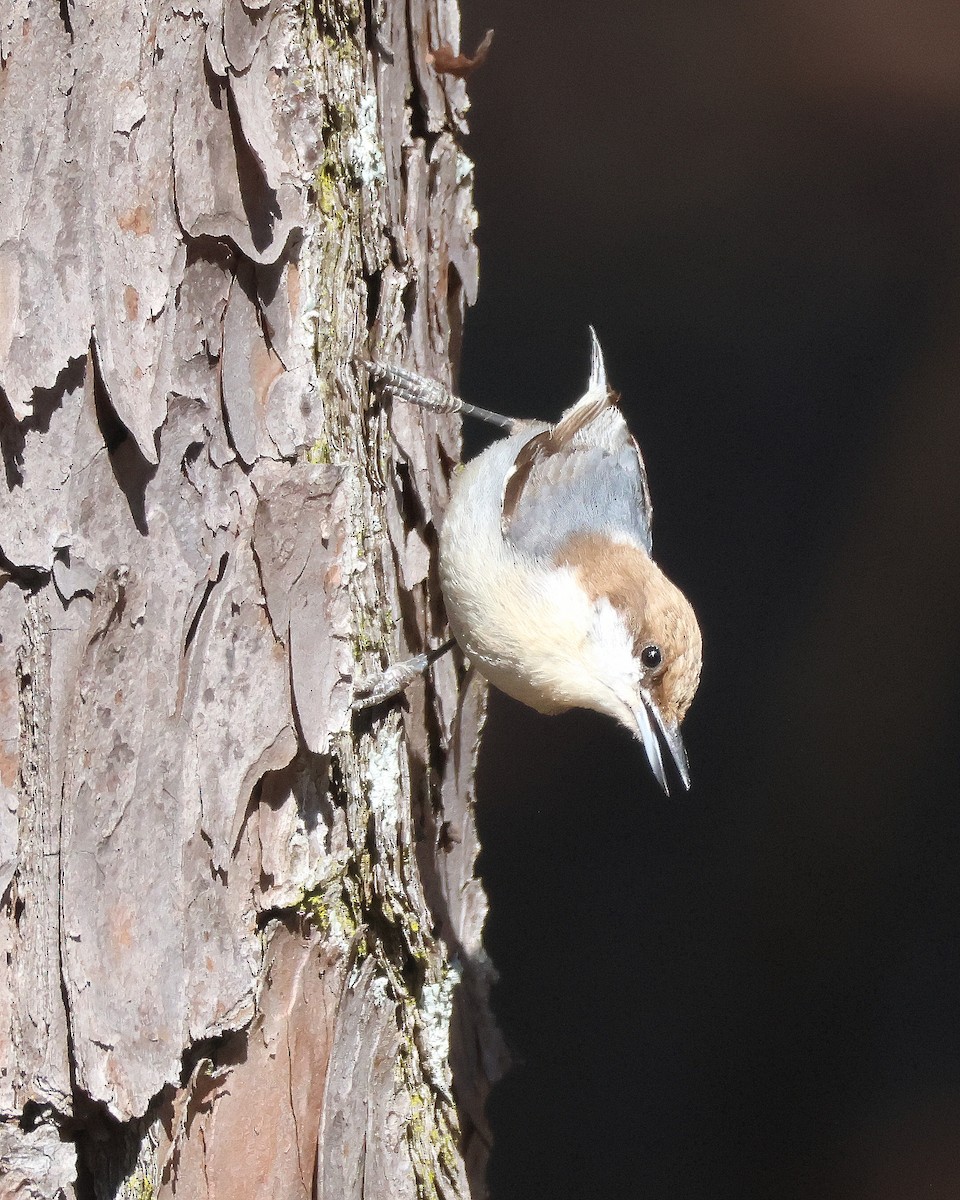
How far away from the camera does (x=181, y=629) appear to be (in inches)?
42.7

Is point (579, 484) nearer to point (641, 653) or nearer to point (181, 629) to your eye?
point (641, 653)

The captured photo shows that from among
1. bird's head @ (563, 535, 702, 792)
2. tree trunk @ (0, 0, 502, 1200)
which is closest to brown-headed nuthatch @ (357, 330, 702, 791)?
bird's head @ (563, 535, 702, 792)

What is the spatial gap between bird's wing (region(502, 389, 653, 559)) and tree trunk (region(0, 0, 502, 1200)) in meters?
0.43

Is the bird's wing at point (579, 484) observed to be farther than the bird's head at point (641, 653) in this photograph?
Yes

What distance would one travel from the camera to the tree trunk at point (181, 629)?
1.01m

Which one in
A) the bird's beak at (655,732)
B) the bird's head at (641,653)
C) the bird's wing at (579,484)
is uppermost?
the bird's wing at (579,484)

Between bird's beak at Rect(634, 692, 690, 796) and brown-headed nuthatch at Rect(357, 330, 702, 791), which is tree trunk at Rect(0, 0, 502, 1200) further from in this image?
bird's beak at Rect(634, 692, 690, 796)

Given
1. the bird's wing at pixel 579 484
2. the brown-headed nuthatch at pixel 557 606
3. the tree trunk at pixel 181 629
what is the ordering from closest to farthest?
the tree trunk at pixel 181 629, the brown-headed nuthatch at pixel 557 606, the bird's wing at pixel 579 484

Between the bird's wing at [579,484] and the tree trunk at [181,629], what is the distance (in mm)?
430

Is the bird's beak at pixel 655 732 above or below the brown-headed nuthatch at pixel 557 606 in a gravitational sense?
below

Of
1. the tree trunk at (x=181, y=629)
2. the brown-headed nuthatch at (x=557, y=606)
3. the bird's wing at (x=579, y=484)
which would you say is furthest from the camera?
the bird's wing at (x=579, y=484)

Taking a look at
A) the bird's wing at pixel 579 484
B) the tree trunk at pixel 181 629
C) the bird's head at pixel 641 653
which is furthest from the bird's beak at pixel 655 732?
the tree trunk at pixel 181 629

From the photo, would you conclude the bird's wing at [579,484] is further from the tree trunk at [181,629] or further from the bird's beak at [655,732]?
the tree trunk at [181,629]

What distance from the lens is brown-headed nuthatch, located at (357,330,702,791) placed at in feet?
5.24
